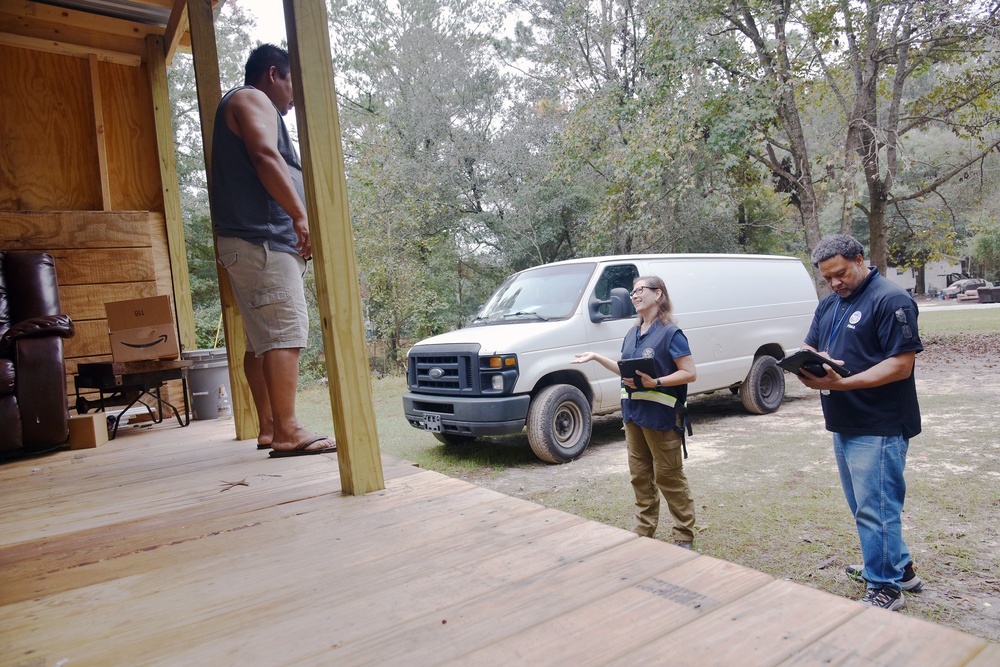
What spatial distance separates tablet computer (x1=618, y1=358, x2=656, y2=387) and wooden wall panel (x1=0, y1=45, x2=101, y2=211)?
16.4 ft

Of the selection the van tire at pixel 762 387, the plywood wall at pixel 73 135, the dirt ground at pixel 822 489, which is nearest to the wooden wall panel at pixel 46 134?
the plywood wall at pixel 73 135

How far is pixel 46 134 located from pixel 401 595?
6.18 m

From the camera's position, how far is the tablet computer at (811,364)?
2852 mm

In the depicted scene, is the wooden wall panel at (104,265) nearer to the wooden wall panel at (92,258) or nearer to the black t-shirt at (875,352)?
the wooden wall panel at (92,258)

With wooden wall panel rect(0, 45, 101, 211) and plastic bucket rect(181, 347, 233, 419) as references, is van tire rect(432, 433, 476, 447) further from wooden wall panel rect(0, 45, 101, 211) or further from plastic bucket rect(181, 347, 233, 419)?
wooden wall panel rect(0, 45, 101, 211)

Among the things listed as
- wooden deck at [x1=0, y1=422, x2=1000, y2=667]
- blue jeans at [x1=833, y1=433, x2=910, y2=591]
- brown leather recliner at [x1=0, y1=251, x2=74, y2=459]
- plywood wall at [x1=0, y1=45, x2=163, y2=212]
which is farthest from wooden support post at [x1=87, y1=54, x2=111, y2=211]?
blue jeans at [x1=833, y1=433, x2=910, y2=591]

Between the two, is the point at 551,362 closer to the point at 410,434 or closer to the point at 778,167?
the point at 410,434

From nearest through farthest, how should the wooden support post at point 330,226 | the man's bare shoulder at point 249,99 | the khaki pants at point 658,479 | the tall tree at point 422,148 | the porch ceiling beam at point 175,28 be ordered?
the wooden support post at point 330,226 → the man's bare shoulder at point 249,99 → the khaki pants at point 658,479 → the porch ceiling beam at point 175,28 → the tall tree at point 422,148

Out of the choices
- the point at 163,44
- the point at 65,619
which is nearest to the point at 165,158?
the point at 163,44

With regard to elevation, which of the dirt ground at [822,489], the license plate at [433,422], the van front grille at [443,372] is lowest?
the dirt ground at [822,489]

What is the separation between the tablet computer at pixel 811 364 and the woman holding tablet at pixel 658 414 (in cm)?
87

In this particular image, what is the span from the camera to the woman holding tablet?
374 cm

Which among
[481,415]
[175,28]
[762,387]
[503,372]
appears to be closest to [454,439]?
[481,415]

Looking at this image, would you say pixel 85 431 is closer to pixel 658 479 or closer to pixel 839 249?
pixel 658 479
